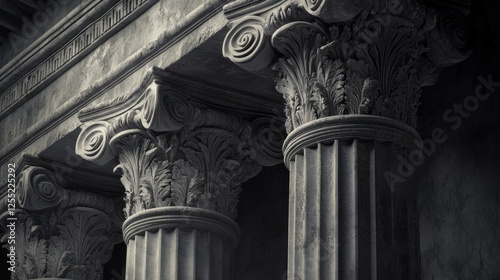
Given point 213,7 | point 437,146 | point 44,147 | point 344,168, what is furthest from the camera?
point 44,147

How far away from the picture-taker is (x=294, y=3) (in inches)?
640

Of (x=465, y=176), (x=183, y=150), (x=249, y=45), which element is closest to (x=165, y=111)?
(x=183, y=150)

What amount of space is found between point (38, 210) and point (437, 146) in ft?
17.3

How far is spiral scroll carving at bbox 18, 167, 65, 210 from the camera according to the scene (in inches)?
821

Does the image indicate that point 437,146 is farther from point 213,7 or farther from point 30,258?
point 30,258

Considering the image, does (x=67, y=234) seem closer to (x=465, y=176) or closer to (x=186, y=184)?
(x=186, y=184)

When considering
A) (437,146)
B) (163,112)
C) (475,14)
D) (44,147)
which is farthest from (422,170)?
(44,147)

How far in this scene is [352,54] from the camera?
16062 mm

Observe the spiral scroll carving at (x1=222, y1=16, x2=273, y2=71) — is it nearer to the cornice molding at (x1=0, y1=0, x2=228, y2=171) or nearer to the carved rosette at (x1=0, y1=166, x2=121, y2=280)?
the cornice molding at (x1=0, y1=0, x2=228, y2=171)

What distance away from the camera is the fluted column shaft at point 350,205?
15.2 meters

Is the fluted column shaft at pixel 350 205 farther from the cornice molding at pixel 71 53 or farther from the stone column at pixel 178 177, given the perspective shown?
the cornice molding at pixel 71 53

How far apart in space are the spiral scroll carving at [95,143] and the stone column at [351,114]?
9.59ft

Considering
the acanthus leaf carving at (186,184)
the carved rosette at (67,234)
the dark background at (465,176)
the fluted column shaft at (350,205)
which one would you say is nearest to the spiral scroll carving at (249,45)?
the fluted column shaft at (350,205)

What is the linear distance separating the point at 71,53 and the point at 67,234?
2324mm
